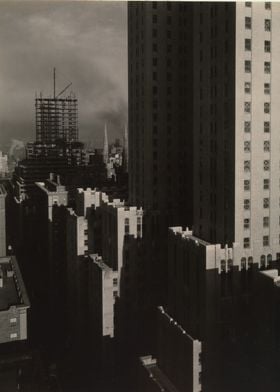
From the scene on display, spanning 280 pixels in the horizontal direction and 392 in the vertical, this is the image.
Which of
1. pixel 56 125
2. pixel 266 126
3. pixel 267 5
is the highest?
pixel 56 125

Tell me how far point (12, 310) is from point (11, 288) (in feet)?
19.5

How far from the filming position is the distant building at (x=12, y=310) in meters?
41.0

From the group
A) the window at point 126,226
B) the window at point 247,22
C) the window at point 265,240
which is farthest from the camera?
the window at point 126,226

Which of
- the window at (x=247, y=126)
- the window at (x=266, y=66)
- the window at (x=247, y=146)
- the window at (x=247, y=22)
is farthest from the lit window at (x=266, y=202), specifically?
the window at (x=247, y=22)

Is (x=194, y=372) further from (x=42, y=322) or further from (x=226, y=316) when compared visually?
(x=42, y=322)

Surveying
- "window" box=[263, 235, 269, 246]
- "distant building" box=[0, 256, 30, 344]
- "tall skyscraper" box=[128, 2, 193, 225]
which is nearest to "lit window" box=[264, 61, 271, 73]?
"window" box=[263, 235, 269, 246]

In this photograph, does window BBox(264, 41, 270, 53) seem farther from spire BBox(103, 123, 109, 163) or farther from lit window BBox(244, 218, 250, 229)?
spire BBox(103, 123, 109, 163)

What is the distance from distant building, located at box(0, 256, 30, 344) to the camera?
1615 inches

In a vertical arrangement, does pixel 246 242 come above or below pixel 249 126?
below

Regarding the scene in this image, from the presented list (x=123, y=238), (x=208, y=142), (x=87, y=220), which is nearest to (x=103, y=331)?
(x=123, y=238)

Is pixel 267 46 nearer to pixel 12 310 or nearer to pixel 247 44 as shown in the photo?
pixel 247 44

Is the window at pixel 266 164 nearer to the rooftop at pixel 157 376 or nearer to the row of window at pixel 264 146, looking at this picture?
the row of window at pixel 264 146

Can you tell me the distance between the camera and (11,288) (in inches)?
1865

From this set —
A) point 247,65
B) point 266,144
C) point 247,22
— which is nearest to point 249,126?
point 266,144
